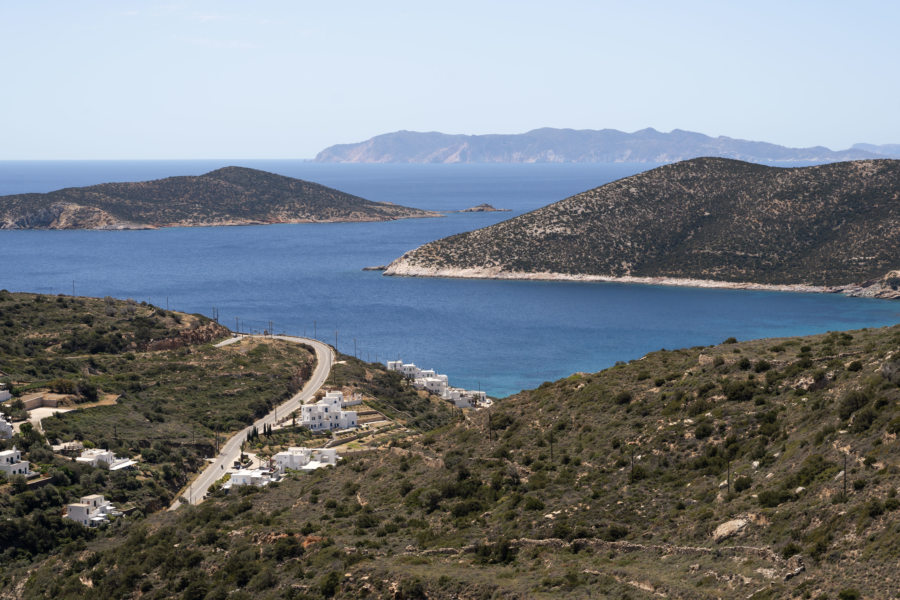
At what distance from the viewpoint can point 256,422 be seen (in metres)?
68.9

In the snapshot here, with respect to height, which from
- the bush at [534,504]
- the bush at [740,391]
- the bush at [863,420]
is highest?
the bush at [863,420]

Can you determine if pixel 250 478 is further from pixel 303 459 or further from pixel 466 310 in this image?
pixel 466 310

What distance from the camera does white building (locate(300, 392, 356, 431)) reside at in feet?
218

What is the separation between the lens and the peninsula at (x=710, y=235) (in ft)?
506

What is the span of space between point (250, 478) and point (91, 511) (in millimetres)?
8238

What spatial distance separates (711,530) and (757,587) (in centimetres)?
432

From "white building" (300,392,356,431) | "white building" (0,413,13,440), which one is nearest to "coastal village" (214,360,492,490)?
"white building" (300,392,356,431)

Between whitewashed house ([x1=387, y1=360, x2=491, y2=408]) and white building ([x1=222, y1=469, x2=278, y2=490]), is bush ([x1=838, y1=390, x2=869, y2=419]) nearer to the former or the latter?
white building ([x1=222, y1=469, x2=278, y2=490])

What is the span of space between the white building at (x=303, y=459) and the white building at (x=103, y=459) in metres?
8.24

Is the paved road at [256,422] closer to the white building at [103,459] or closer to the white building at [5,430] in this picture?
the white building at [103,459]

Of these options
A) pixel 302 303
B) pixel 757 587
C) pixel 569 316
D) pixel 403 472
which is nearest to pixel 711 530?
pixel 757 587

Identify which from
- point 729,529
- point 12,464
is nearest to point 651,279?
point 12,464

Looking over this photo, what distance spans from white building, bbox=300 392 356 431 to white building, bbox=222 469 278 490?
12459mm

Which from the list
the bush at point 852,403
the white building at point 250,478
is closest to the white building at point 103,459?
the white building at point 250,478
